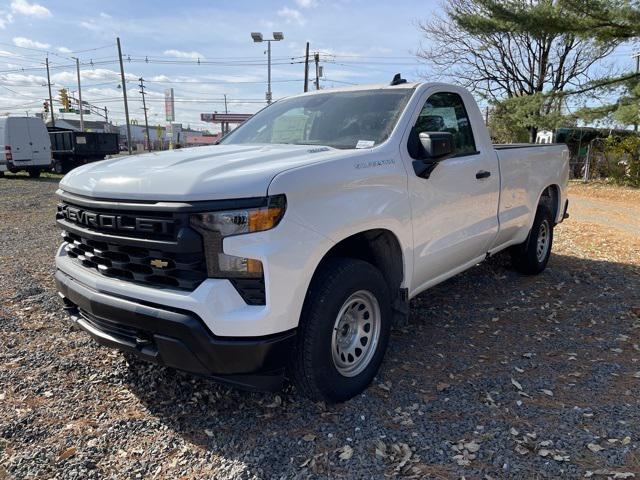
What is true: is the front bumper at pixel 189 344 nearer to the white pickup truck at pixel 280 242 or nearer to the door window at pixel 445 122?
the white pickup truck at pixel 280 242

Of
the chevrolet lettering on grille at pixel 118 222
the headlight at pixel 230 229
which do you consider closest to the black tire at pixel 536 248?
the headlight at pixel 230 229

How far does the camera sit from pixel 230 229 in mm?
2395

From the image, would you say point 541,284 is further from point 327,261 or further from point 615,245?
point 327,261

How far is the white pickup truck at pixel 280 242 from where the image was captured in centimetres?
241

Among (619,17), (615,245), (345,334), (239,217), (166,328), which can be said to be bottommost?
(615,245)

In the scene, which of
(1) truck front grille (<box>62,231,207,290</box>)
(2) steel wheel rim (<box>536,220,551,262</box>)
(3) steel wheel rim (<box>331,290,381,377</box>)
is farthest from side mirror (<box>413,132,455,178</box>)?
(2) steel wheel rim (<box>536,220,551,262</box>)

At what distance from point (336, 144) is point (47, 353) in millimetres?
2636

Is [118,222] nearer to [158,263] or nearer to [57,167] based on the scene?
[158,263]

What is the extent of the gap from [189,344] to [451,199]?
2254 millimetres

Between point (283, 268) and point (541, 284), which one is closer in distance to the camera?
point (283, 268)

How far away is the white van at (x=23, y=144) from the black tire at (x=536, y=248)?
20747 mm

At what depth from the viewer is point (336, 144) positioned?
139 inches

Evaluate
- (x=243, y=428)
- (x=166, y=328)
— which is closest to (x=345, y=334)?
(x=243, y=428)

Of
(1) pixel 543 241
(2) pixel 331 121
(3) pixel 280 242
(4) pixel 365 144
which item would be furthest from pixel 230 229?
(1) pixel 543 241
